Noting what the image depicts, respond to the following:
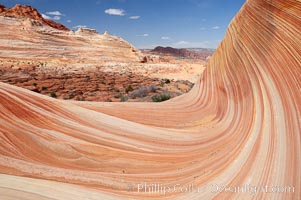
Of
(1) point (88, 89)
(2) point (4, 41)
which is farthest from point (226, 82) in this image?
(2) point (4, 41)

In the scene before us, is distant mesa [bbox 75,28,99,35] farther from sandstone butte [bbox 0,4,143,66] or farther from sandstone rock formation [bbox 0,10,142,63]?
sandstone rock formation [bbox 0,10,142,63]

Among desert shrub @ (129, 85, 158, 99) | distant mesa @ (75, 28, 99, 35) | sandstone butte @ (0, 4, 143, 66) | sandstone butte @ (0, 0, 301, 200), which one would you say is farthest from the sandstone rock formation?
sandstone butte @ (0, 0, 301, 200)

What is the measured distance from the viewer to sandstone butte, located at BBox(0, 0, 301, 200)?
1.64 metres

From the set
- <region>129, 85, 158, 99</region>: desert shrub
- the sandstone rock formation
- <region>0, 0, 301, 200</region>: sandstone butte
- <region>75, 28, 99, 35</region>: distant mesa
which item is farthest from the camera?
<region>75, 28, 99, 35</region>: distant mesa

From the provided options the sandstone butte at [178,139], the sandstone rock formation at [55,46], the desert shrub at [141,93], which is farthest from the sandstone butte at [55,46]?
the sandstone butte at [178,139]

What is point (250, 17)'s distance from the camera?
2.79 meters

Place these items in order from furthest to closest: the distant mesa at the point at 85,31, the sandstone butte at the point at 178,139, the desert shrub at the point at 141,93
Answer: the distant mesa at the point at 85,31
the desert shrub at the point at 141,93
the sandstone butte at the point at 178,139

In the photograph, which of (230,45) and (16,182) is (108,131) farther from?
(230,45)

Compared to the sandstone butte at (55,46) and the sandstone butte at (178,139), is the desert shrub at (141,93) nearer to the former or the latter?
the sandstone butte at (178,139)

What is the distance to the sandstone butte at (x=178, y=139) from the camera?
5.37ft

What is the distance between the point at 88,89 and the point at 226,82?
30.2ft

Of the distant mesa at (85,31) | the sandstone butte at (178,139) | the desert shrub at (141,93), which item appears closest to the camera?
the sandstone butte at (178,139)

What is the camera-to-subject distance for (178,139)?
249 centimetres

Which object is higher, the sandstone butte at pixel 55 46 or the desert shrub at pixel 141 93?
the sandstone butte at pixel 55 46
